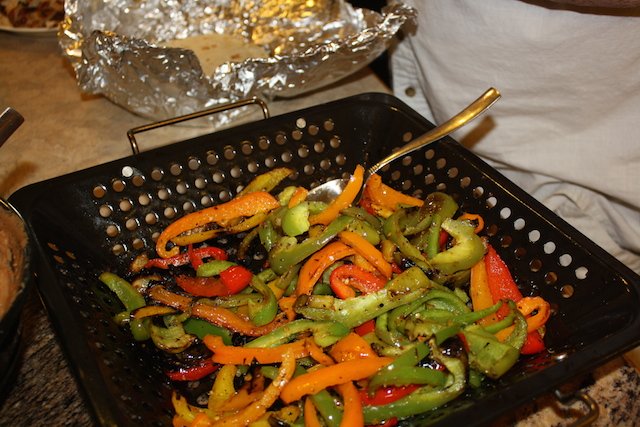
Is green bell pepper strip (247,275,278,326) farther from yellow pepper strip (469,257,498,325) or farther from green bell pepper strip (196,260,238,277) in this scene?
yellow pepper strip (469,257,498,325)

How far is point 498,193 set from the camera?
102cm

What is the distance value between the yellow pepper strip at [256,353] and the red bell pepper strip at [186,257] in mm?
213

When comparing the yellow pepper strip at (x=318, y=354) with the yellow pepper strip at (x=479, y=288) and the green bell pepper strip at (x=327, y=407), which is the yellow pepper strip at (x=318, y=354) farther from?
the yellow pepper strip at (x=479, y=288)

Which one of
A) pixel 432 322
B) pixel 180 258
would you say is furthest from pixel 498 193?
pixel 180 258

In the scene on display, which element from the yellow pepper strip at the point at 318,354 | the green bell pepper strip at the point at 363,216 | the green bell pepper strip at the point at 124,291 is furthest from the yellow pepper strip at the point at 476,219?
the green bell pepper strip at the point at 124,291

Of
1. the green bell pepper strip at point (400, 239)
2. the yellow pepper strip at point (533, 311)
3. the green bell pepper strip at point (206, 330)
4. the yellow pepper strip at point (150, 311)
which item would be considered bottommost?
the yellow pepper strip at point (533, 311)

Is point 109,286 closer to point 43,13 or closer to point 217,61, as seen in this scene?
point 217,61

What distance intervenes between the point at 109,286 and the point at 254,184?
33cm

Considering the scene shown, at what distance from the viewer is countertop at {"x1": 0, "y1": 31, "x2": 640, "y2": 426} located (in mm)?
884

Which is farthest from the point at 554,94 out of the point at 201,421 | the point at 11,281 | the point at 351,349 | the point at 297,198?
the point at 11,281

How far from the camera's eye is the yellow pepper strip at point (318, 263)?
95 cm

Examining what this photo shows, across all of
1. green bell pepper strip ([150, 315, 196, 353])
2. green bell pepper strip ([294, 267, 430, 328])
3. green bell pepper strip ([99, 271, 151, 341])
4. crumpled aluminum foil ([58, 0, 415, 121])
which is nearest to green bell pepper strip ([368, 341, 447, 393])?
green bell pepper strip ([294, 267, 430, 328])

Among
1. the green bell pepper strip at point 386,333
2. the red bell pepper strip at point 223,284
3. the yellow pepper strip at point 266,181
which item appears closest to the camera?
the green bell pepper strip at point 386,333

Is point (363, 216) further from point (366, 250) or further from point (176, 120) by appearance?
point (176, 120)
